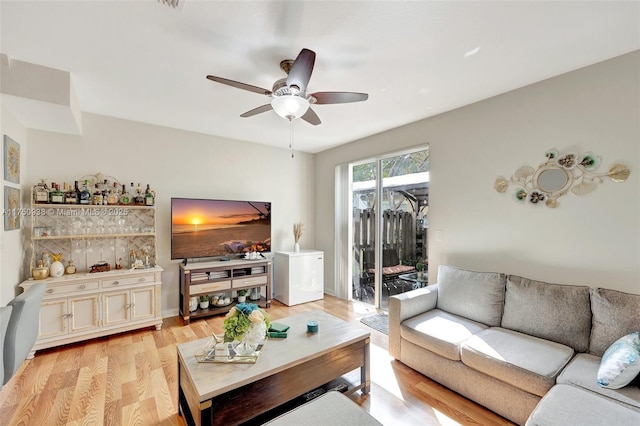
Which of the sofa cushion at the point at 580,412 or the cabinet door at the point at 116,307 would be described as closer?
the sofa cushion at the point at 580,412

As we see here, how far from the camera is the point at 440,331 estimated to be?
2258mm

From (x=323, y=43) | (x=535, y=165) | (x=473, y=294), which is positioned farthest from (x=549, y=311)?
(x=323, y=43)

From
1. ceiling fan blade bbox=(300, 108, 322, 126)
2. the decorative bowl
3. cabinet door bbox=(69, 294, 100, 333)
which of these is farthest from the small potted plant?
ceiling fan blade bbox=(300, 108, 322, 126)

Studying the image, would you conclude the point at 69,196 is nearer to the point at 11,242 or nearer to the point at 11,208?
the point at 11,208

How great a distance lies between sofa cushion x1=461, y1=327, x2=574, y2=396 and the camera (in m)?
1.68

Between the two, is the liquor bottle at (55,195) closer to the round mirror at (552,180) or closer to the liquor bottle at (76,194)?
the liquor bottle at (76,194)

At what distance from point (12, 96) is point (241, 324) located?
257cm

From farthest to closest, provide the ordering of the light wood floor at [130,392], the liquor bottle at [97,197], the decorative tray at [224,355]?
the liquor bottle at [97,197] → the light wood floor at [130,392] → the decorative tray at [224,355]

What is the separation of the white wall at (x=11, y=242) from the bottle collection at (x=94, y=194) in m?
0.22

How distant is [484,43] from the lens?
1882 mm

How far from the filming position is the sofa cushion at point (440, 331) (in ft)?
6.93

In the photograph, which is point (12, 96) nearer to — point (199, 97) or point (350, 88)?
point (199, 97)

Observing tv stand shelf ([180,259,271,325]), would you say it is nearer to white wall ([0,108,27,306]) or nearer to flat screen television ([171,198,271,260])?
flat screen television ([171,198,271,260])

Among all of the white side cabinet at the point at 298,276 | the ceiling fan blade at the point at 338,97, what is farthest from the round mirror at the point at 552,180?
the white side cabinet at the point at 298,276
